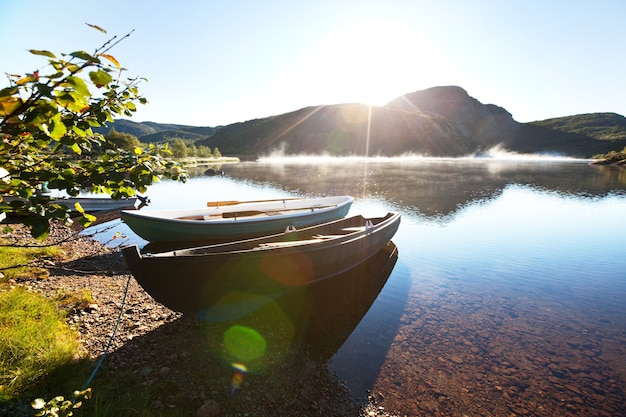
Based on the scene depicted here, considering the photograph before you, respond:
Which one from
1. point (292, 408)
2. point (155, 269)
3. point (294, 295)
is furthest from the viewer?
point (294, 295)

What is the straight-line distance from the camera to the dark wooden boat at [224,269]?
649 centimetres

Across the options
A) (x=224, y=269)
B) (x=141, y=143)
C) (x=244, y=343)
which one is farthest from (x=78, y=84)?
(x=141, y=143)

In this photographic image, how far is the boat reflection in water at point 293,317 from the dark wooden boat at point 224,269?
32 centimetres

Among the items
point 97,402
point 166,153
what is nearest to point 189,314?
point 97,402

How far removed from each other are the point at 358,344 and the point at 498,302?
5.65 m

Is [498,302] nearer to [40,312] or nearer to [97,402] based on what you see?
[97,402]

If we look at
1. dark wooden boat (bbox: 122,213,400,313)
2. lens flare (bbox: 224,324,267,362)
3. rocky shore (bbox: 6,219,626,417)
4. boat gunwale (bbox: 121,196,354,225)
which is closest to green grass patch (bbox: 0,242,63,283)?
rocky shore (bbox: 6,219,626,417)

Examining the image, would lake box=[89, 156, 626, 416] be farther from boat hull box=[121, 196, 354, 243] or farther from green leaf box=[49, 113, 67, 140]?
green leaf box=[49, 113, 67, 140]

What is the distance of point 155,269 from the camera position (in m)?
6.43

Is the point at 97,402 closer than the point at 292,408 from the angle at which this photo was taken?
Yes

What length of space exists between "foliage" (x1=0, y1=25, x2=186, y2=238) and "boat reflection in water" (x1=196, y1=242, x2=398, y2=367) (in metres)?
4.57

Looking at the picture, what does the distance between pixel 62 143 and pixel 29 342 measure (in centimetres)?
443

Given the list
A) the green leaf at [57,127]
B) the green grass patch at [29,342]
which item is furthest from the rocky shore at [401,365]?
the green leaf at [57,127]

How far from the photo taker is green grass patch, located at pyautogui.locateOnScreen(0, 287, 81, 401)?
176 inches
